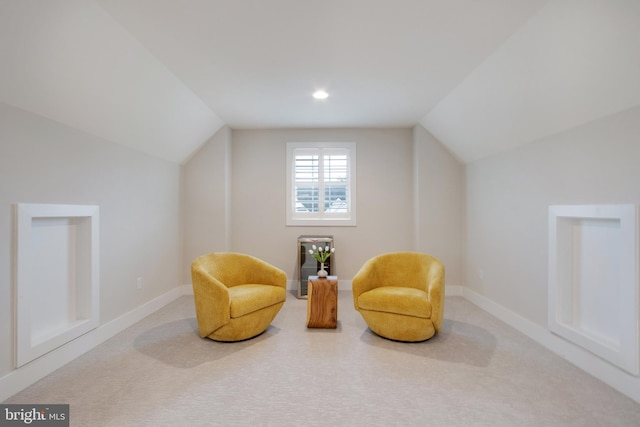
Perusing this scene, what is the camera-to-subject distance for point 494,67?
2.92 metres

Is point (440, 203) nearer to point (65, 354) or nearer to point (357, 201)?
point (357, 201)

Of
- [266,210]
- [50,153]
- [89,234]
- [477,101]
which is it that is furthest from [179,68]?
[477,101]

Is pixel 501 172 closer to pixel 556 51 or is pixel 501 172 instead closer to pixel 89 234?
pixel 556 51

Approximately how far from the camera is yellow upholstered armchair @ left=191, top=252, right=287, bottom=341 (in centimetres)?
301

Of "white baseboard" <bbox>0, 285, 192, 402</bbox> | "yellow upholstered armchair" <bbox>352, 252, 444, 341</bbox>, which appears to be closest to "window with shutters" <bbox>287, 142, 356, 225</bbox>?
"yellow upholstered armchair" <bbox>352, 252, 444, 341</bbox>

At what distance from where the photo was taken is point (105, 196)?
3.28m

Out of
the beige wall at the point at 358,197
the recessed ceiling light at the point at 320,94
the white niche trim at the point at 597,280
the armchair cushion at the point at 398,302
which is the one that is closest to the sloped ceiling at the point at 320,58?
the recessed ceiling light at the point at 320,94

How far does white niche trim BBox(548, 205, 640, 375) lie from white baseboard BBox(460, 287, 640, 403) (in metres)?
0.06

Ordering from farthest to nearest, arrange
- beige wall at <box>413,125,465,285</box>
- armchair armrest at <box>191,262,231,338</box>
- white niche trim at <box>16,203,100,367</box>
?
beige wall at <box>413,125,465,285</box>
armchair armrest at <box>191,262,231,338</box>
white niche trim at <box>16,203,100,367</box>

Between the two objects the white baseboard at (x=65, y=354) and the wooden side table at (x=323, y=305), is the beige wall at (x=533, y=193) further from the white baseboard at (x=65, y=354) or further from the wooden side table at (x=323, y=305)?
the white baseboard at (x=65, y=354)

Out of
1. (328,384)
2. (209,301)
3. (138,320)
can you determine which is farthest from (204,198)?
(328,384)

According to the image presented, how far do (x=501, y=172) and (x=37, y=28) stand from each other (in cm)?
449

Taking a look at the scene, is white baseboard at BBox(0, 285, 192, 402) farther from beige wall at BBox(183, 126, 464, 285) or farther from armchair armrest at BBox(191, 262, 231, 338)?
beige wall at BBox(183, 126, 464, 285)

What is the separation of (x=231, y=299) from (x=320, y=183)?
287 cm
